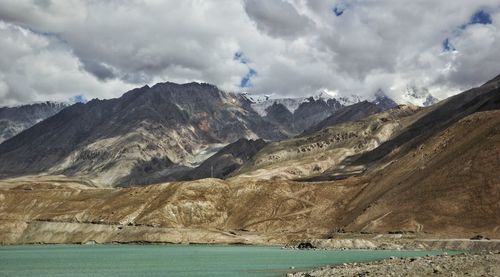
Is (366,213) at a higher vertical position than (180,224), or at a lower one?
lower

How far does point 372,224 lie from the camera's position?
510 feet

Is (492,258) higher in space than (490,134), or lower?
lower

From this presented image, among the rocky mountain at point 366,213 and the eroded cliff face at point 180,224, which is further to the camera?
the eroded cliff face at point 180,224

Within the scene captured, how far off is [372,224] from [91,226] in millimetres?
82525

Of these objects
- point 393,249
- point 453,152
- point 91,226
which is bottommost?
point 393,249

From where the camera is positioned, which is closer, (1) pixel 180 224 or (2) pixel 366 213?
(2) pixel 366 213

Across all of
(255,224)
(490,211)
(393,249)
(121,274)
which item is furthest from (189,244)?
(121,274)

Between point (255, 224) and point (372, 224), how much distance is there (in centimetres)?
4469

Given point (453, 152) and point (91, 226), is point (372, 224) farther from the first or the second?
point (91, 226)

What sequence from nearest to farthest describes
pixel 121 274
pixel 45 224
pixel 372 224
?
pixel 121 274
pixel 372 224
pixel 45 224

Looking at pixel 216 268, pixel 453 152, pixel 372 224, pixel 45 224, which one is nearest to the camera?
pixel 216 268

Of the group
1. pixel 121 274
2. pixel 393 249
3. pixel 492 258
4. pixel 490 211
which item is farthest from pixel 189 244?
pixel 492 258

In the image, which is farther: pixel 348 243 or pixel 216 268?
pixel 348 243

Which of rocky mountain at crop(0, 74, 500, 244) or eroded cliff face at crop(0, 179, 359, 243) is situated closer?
rocky mountain at crop(0, 74, 500, 244)
